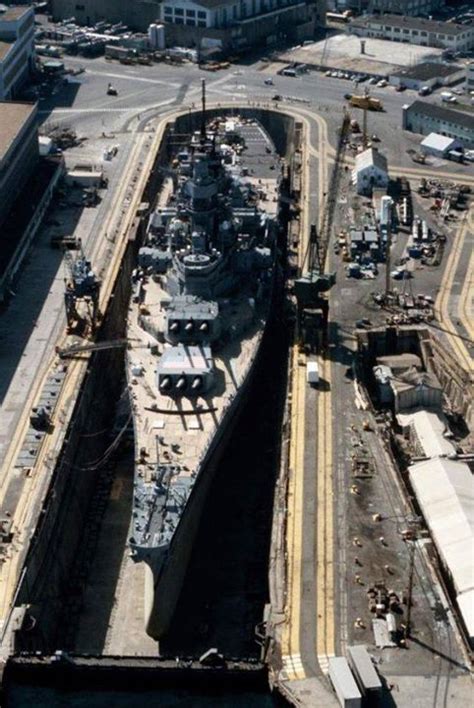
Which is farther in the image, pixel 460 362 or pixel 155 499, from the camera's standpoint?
pixel 460 362

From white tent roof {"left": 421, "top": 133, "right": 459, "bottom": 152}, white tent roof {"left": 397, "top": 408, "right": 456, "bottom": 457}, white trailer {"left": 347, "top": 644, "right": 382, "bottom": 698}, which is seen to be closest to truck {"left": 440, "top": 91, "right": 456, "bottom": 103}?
white tent roof {"left": 421, "top": 133, "right": 459, "bottom": 152}

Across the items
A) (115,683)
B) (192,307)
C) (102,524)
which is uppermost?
(192,307)

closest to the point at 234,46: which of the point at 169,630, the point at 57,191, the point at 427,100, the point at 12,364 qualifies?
the point at 427,100

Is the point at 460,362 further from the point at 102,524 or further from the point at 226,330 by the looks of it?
the point at 102,524

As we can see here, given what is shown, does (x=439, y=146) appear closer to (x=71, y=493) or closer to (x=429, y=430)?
(x=429, y=430)

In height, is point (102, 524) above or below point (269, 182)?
below

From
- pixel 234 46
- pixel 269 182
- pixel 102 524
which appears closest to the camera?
pixel 102 524

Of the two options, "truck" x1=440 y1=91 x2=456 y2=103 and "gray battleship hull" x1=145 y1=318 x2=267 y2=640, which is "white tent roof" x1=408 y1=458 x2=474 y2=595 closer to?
"gray battleship hull" x1=145 y1=318 x2=267 y2=640

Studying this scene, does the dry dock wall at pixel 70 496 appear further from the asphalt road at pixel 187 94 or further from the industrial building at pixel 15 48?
the industrial building at pixel 15 48
